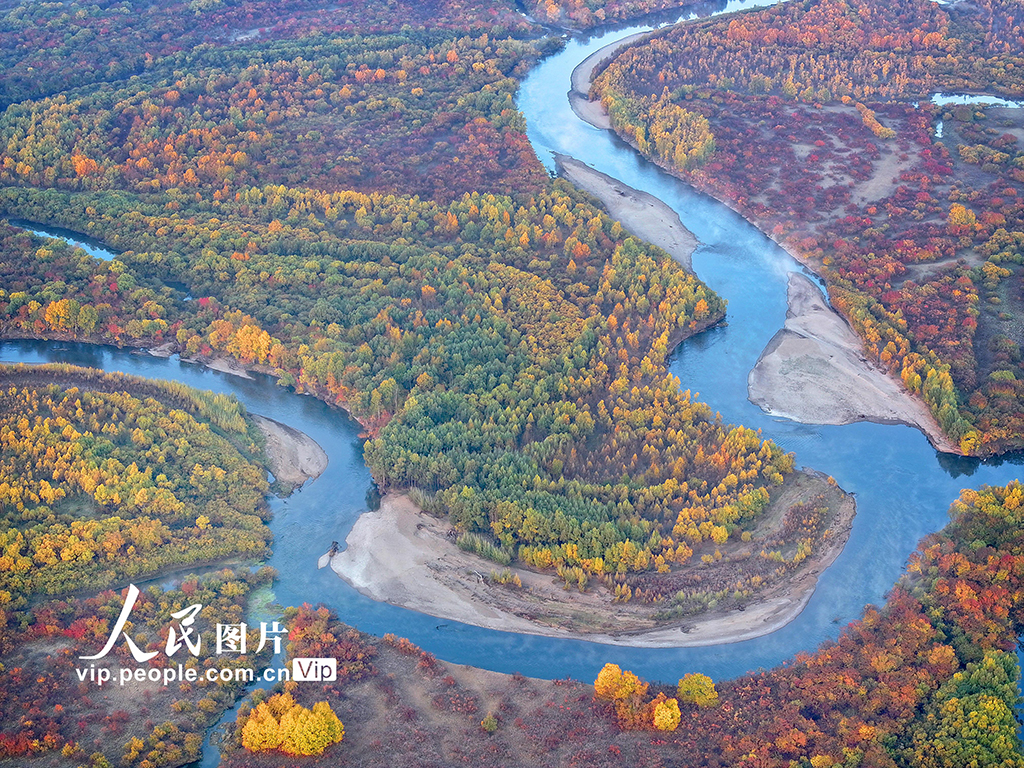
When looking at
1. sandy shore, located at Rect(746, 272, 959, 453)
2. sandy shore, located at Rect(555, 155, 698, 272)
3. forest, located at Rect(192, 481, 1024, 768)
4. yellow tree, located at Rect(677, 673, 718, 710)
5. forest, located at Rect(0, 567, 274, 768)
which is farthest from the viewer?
sandy shore, located at Rect(555, 155, 698, 272)

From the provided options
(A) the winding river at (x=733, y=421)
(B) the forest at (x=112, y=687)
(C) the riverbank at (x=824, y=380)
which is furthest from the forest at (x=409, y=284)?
(B) the forest at (x=112, y=687)

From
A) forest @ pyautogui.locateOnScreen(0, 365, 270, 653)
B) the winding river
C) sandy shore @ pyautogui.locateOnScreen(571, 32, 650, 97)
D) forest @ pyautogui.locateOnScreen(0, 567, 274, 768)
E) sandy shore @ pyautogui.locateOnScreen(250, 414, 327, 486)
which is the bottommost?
the winding river

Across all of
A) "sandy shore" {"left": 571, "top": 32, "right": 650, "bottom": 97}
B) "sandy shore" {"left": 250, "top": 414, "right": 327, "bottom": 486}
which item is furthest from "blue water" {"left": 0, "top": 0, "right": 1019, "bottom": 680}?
"sandy shore" {"left": 571, "top": 32, "right": 650, "bottom": 97}

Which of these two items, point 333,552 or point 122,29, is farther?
point 122,29

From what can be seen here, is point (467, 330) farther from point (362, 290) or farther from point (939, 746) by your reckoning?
point (939, 746)

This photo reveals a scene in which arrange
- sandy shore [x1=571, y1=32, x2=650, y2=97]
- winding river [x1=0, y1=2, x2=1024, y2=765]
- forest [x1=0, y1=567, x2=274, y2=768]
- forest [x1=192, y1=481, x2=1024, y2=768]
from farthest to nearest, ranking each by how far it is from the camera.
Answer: sandy shore [x1=571, y1=32, x2=650, y2=97]
winding river [x1=0, y1=2, x2=1024, y2=765]
forest [x1=0, y1=567, x2=274, y2=768]
forest [x1=192, y1=481, x2=1024, y2=768]

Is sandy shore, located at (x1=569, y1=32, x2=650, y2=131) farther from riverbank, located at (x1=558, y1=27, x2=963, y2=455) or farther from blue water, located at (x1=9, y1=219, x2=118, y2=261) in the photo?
blue water, located at (x1=9, y1=219, x2=118, y2=261)

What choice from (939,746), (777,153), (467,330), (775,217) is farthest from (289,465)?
(777,153)
